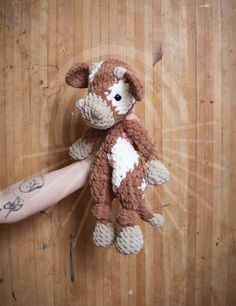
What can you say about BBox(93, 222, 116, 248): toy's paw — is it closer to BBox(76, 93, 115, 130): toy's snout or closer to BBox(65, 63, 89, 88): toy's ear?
BBox(76, 93, 115, 130): toy's snout

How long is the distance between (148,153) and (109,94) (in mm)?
202

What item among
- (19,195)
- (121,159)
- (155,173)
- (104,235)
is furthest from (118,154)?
(19,195)

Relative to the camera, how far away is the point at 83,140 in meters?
0.87

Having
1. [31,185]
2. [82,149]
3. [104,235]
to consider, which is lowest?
[104,235]

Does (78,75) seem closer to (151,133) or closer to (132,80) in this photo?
(132,80)

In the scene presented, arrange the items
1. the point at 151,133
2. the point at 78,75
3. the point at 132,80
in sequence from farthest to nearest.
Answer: the point at 151,133 → the point at 78,75 → the point at 132,80

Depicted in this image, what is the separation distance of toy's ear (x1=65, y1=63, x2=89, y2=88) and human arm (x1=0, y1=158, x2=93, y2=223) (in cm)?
24

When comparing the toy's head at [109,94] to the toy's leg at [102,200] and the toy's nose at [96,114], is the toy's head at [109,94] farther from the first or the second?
the toy's leg at [102,200]

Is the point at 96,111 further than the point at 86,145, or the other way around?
the point at 86,145

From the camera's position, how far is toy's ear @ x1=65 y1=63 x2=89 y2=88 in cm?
79

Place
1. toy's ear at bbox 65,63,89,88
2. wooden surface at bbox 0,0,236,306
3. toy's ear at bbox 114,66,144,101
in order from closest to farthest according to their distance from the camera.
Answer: toy's ear at bbox 114,66,144,101, toy's ear at bbox 65,63,89,88, wooden surface at bbox 0,0,236,306

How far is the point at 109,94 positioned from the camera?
71cm

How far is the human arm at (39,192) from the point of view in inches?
32.4

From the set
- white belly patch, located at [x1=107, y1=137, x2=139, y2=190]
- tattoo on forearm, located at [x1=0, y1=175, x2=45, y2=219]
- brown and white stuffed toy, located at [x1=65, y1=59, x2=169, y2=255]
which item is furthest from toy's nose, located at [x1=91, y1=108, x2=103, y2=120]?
tattoo on forearm, located at [x1=0, y1=175, x2=45, y2=219]
